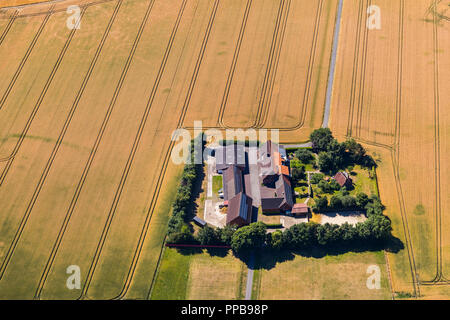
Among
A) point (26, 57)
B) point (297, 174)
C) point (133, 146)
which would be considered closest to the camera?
point (297, 174)

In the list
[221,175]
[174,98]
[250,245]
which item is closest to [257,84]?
[174,98]

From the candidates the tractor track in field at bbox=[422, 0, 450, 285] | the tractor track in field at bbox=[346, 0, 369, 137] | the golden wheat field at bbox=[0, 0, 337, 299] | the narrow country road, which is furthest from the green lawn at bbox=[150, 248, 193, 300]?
the tractor track in field at bbox=[346, 0, 369, 137]

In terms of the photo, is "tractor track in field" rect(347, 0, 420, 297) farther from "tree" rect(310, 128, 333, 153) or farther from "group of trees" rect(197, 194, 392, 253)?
"tree" rect(310, 128, 333, 153)

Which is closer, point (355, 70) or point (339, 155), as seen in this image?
point (339, 155)

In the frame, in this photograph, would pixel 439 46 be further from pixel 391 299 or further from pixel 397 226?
pixel 391 299

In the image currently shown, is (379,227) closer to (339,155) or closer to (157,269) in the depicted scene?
(339,155)

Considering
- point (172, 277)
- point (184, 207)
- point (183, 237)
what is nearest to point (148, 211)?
point (184, 207)

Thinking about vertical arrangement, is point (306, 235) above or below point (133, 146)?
below
